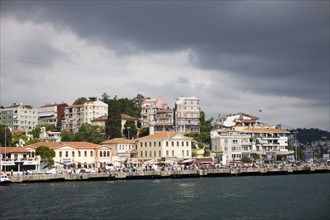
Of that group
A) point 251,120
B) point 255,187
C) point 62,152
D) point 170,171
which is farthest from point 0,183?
point 251,120

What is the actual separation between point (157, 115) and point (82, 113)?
2482 centimetres

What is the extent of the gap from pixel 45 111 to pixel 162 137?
68177 millimetres

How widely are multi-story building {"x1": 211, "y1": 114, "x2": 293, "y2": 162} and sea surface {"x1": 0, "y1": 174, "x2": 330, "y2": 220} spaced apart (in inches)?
1654

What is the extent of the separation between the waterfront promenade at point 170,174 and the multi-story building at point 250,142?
14.8 meters

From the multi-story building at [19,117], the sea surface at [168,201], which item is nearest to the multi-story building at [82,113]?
the multi-story building at [19,117]

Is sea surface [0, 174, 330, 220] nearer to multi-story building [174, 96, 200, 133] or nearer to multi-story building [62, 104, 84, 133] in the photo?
multi-story building [174, 96, 200, 133]

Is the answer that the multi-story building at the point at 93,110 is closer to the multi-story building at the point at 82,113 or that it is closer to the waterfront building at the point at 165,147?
the multi-story building at the point at 82,113

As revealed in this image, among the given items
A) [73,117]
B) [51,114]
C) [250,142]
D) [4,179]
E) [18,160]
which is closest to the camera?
[4,179]

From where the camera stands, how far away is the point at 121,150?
107m

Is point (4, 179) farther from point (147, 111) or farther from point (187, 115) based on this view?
point (147, 111)

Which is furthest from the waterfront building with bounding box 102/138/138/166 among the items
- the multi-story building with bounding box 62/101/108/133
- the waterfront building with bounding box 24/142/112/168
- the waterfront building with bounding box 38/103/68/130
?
the waterfront building with bounding box 38/103/68/130

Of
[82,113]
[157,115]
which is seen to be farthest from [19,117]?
[157,115]

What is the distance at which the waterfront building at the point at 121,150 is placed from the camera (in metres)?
105

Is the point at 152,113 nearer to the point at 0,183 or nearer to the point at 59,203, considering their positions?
the point at 0,183
